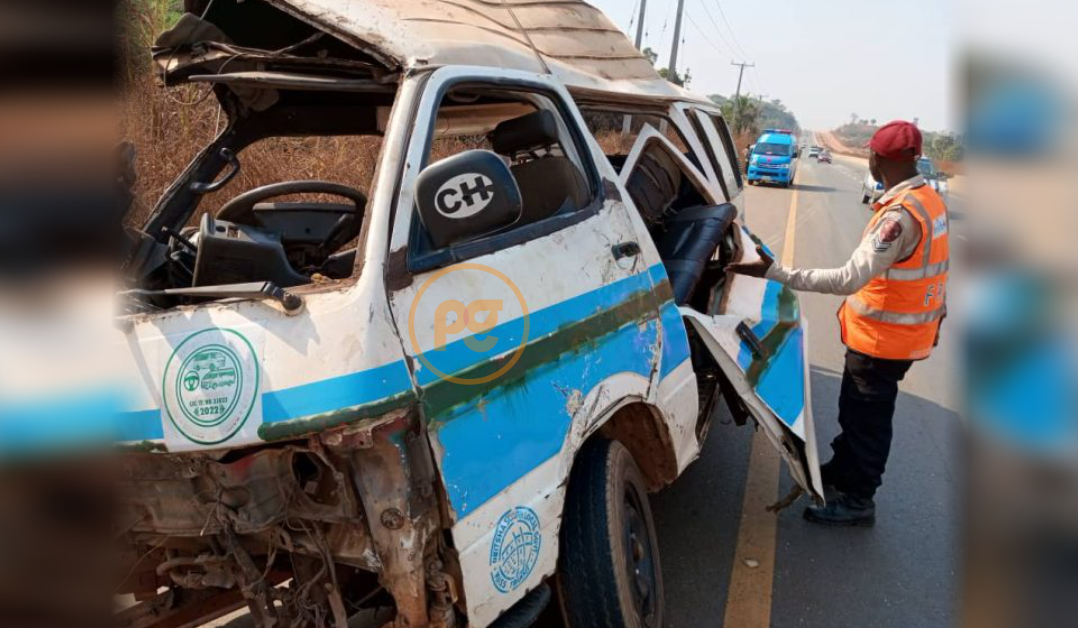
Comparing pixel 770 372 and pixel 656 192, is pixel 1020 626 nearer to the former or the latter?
pixel 770 372

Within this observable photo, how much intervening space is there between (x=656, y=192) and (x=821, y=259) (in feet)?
25.3

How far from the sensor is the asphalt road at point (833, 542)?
126 inches

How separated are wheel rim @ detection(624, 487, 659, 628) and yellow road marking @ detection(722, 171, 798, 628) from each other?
19.2 inches

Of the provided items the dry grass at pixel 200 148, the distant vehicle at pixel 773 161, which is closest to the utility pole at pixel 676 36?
the distant vehicle at pixel 773 161

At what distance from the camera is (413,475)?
183 centimetres

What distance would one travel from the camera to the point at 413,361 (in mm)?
1874

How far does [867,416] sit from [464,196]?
276cm

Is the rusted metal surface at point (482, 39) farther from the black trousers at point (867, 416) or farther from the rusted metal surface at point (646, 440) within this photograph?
the black trousers at point (867, 416)

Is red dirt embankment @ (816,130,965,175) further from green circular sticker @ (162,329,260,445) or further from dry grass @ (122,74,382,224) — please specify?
green circular sticker @ (162,329,260,445)

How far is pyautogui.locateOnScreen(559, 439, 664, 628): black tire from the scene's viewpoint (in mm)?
2422

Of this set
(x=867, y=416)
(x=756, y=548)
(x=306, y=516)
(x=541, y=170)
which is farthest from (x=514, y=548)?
(x=867, y=416)

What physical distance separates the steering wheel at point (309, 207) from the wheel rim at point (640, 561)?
183cm

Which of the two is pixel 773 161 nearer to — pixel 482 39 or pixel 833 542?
pixel 833 542

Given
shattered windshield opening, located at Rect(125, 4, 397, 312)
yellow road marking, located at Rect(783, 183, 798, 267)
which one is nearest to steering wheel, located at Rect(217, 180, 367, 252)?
shattered windshield opening, located at Rect(125, 4, 397, 312)
